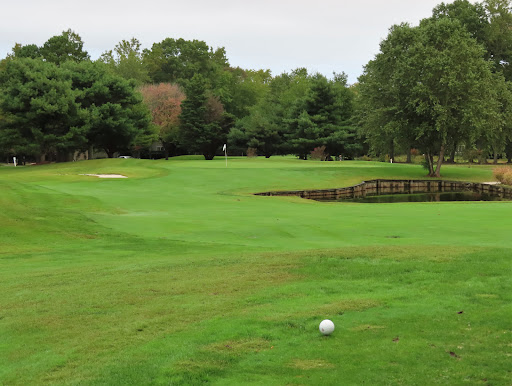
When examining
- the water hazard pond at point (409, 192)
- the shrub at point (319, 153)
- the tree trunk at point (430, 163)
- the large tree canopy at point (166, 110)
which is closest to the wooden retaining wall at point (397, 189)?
the water hazard pond at point (409, 192)

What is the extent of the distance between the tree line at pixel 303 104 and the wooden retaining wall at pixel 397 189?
14.1ft

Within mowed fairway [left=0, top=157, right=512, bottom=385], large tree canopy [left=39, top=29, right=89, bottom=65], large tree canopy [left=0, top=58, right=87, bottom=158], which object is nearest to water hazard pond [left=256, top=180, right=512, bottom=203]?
mowed fairway [left=0, top=157, right=512, bottom=385]

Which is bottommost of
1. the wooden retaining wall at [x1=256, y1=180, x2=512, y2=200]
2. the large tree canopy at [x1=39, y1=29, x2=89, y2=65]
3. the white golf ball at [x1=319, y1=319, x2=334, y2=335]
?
the wooden retaining wall at [x1=256, y1=180, x2=512, y2=200]

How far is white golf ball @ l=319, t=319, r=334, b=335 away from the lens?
19.9 ft

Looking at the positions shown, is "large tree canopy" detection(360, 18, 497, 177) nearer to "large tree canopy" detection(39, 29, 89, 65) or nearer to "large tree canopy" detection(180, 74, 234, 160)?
"large tree canopy" detection(180, 74, 234, 160)

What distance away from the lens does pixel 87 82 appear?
62906mm

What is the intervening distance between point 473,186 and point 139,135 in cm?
4079

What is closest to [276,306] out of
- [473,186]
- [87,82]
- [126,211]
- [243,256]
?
[243,256]

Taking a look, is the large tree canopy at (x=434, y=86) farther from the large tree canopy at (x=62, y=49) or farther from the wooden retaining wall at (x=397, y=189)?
the large tree canopy at (x=62, y=49)

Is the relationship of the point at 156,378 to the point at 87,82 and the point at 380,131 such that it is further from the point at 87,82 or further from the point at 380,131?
the point at 87,82

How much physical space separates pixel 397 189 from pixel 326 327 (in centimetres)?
4214

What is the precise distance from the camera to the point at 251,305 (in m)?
7.47

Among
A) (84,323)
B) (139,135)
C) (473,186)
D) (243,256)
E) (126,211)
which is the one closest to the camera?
(84,323)

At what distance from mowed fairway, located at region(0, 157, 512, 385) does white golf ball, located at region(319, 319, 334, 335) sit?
0.11 meters
